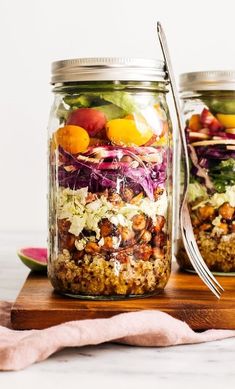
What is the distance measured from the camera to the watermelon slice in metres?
1.89

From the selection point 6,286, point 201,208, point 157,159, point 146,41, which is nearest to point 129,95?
point 157,159

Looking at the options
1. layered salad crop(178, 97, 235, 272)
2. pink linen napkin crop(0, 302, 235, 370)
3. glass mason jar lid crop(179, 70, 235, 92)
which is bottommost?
pink linen napkin crop(0, 302, 235, 370)

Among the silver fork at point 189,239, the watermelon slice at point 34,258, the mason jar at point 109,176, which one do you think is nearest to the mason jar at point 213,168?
the silver fork at point 189,239

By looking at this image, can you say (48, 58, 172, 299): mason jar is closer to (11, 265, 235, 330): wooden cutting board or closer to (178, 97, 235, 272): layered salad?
(11, 265, 235, 330): wooden cutting board

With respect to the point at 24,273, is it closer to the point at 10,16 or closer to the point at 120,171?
the point at 120,171

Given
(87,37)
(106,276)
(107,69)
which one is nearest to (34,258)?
(106,276)

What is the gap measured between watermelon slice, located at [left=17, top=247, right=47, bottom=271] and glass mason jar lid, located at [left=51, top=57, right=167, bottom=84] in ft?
1.47

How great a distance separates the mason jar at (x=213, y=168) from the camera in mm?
1847

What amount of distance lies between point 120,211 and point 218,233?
332 millimetres

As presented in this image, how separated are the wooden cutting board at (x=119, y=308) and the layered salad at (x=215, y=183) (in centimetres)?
21

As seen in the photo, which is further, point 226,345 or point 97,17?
point 97,17

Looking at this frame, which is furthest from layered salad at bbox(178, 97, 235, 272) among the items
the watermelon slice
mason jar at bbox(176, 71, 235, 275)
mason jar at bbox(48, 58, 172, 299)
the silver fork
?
the watermelon slice

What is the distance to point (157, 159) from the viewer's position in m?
1.65

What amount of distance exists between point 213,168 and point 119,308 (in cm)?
45
